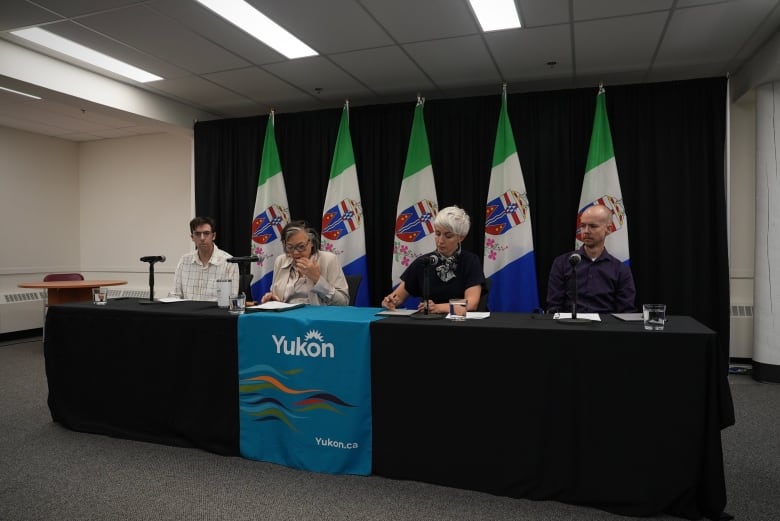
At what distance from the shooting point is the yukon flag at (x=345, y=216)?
488 cm

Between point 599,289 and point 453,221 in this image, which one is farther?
point 599,289

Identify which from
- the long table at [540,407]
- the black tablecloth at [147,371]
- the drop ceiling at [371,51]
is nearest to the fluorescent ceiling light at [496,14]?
the drop ceiling at [371,51]

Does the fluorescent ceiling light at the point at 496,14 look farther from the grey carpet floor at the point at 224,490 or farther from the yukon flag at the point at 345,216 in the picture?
the grey carpet floor at the point at 224,490

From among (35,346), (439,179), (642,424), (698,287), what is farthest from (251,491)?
(35,346)

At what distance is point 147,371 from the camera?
264cm

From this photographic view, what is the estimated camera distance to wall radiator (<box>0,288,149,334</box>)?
6020 mm

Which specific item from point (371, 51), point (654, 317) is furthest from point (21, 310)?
point (654, 317)

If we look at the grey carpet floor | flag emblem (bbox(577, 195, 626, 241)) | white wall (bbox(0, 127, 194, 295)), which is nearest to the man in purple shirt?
the grey carpet floor

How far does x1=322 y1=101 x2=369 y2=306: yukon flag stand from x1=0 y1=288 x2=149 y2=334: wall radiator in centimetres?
271

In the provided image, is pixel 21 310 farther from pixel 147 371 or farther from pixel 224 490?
pixel 224 490

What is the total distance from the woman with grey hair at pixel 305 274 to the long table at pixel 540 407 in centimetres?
63

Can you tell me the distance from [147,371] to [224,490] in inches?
33.7

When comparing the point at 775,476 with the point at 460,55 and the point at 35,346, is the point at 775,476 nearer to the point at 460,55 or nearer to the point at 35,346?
the point at 460,55

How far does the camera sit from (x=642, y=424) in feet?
6.09
